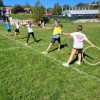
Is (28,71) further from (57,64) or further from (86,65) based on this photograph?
(86,65)

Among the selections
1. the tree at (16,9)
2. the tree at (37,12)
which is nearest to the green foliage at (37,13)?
the tree at (37,12)

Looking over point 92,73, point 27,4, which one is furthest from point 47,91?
point 27,4

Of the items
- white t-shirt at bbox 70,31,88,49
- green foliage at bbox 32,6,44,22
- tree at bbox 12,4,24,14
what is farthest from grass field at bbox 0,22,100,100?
tree at bbox 12,4,24,14

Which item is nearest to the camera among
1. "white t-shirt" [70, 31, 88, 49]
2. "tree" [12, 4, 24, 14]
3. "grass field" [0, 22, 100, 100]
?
"grass field" [0, 22, 100, 100]

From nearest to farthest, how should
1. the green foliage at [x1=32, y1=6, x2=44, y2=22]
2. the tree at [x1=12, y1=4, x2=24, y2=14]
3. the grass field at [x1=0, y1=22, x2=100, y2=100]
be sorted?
the grass field at [x1=0, y1=22, x2=100, y2=100], the green foliage at [x1=32, y1=6, x2=44, y2=22], the tree at [x1=12, y1=4, x2=24, y2=14]

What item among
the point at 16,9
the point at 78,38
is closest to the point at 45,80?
the point at 78,38

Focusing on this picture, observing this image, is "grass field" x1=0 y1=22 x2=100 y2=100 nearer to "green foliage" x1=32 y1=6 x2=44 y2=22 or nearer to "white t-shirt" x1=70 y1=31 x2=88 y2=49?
"white t-shirt" x1=70 y1=31 x2=88 y2=49

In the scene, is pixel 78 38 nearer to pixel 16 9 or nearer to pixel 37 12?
pixel 37 12

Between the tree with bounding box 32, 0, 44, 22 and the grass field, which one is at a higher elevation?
the tree with bounding box 32, 0, 44, 22

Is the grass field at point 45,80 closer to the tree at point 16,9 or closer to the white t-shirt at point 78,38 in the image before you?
the white t-shirt at point 78,38

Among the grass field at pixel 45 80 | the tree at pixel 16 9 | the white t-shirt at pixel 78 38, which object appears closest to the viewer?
the grass field at pixel 45 80

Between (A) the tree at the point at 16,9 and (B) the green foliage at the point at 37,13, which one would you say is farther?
(A) the tree at the point at 16,9

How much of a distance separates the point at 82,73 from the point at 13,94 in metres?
3.27

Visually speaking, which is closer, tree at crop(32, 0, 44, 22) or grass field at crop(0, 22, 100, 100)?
grass field at crop(0, 22, 100, 100)
